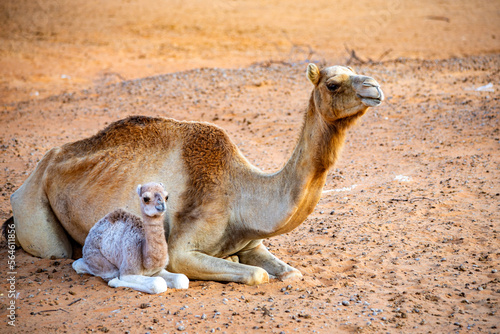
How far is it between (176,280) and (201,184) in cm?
110

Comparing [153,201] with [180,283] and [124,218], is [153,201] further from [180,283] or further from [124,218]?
[180,283]

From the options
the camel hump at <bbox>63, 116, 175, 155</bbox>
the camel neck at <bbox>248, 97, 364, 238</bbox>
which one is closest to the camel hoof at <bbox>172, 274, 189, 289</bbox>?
the camel neck at <bbox>248, 97, 364, 238</bbox>

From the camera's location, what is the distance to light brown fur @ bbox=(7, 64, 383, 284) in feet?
18.9

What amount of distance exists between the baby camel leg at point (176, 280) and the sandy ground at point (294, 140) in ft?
0.29

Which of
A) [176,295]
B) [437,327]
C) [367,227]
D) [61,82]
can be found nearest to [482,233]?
[367,227]

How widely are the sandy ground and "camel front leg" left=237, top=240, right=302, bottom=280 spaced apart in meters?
0.14

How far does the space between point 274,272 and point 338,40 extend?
59.6 feet

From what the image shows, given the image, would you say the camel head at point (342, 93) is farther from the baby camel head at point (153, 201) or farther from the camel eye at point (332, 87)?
the baby camel head at point (153, 201)

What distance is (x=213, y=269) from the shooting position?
19.8ft

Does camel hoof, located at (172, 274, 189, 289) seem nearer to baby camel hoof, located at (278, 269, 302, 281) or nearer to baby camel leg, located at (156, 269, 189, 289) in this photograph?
baby camel leg, located at (156, 269, 189, 289)

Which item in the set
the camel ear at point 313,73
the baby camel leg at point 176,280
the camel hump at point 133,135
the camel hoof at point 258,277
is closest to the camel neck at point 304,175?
the camel ear at point 313,73

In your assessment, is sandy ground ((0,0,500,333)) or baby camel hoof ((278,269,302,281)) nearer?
sandy ground ((0,0,500,333))

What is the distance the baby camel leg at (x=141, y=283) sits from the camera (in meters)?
5.66

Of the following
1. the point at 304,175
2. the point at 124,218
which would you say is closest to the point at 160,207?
the point at 124,218
